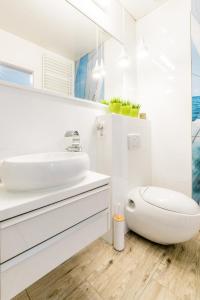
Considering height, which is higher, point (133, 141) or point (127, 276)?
point (133, 141)

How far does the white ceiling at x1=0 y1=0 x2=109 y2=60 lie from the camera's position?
0.88 m

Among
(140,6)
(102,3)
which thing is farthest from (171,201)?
(140,6)

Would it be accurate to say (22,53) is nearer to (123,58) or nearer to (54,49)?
Result: (54,49)

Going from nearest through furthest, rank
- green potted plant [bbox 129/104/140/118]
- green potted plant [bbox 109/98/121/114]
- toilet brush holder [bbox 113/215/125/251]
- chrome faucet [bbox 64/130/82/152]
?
chrome faucet [bbox 64/130/82/152] → toilet brush holder [bbox 113/215/125/251] → green potted plant [bbox 109/98/121/114] → green potted plant [bbox 129/104/140/118]

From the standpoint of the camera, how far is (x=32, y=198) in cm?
52

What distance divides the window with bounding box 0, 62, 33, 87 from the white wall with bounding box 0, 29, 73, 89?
0.02 m

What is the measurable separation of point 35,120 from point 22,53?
40 cm

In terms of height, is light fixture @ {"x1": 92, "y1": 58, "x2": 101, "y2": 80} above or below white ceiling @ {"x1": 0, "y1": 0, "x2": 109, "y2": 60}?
below

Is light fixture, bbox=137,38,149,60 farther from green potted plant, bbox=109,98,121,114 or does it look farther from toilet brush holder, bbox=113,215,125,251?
toilet brush holder, bbox=113,215,125,251

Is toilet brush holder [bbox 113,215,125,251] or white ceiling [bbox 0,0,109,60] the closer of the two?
white ceiling [bbox 0,0,109,60]

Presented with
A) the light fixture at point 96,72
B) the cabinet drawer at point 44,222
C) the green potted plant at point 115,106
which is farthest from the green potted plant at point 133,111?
the cabinet drawer at point 44,222

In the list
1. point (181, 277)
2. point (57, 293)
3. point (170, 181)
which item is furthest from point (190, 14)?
point (57, 293)

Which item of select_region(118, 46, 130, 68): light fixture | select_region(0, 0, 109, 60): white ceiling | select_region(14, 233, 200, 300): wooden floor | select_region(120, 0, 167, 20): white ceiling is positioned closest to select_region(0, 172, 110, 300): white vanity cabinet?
select_region(14, 233, 200, 300): wooden floor

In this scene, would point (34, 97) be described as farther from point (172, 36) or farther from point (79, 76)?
point (172, 36)
